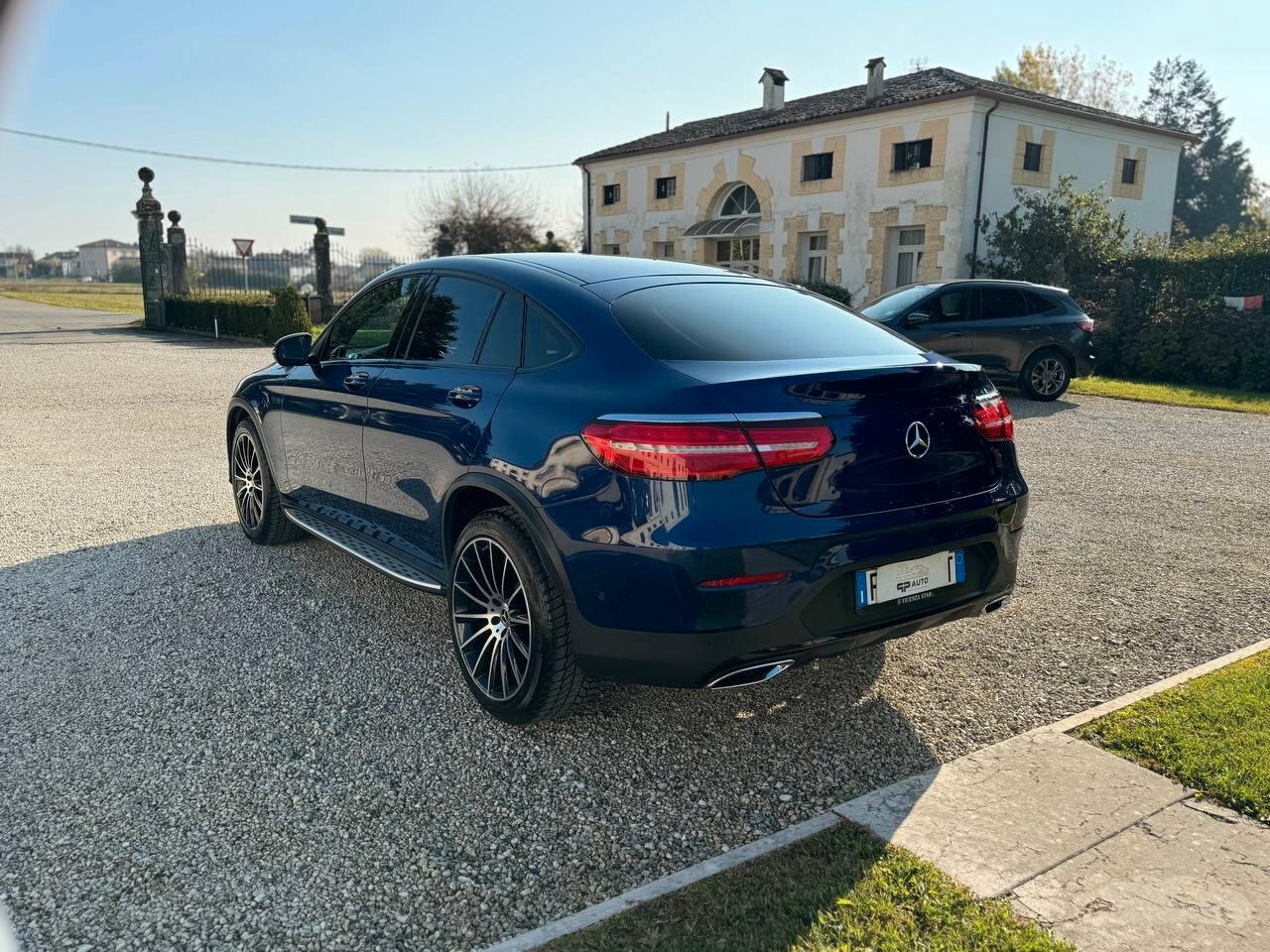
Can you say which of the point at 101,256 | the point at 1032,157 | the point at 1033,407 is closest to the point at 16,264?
the point at 101,256

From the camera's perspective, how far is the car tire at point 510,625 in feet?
10.7

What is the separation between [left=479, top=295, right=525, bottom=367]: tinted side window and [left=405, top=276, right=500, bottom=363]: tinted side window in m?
0.08

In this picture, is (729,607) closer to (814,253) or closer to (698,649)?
(698,649)

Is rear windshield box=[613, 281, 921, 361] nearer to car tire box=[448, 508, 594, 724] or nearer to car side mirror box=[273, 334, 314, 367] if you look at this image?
car tire box=[448, 508, 594, 724]

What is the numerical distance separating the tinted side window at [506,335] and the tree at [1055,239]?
769 inches

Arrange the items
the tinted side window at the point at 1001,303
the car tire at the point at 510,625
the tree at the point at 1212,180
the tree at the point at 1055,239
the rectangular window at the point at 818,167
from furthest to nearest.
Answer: the tree at the point at 1212,180
the rectangular window at the point at 818,167
the tree at the point at 1055,239
the tinted side window at the point at 1001,303
the car tire at the point at 510,625

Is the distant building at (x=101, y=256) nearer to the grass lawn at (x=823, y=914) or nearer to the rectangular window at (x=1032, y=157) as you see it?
the rectangular window at (x=1032, y=157)

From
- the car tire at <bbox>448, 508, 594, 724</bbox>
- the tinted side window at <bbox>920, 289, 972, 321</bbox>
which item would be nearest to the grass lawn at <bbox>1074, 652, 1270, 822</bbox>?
the car tire at <bbox>448, 508, 594, 724</bbox>

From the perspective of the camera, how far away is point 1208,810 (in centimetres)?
290

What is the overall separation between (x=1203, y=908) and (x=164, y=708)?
3503 millimetres

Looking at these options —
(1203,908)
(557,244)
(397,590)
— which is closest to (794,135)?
(557,244)

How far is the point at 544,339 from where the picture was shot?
3.54 m

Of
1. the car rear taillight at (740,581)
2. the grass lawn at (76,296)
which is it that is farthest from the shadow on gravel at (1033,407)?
the grass lawn at (76,296)

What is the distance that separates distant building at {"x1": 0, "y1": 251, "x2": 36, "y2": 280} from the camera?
67.9 meters
